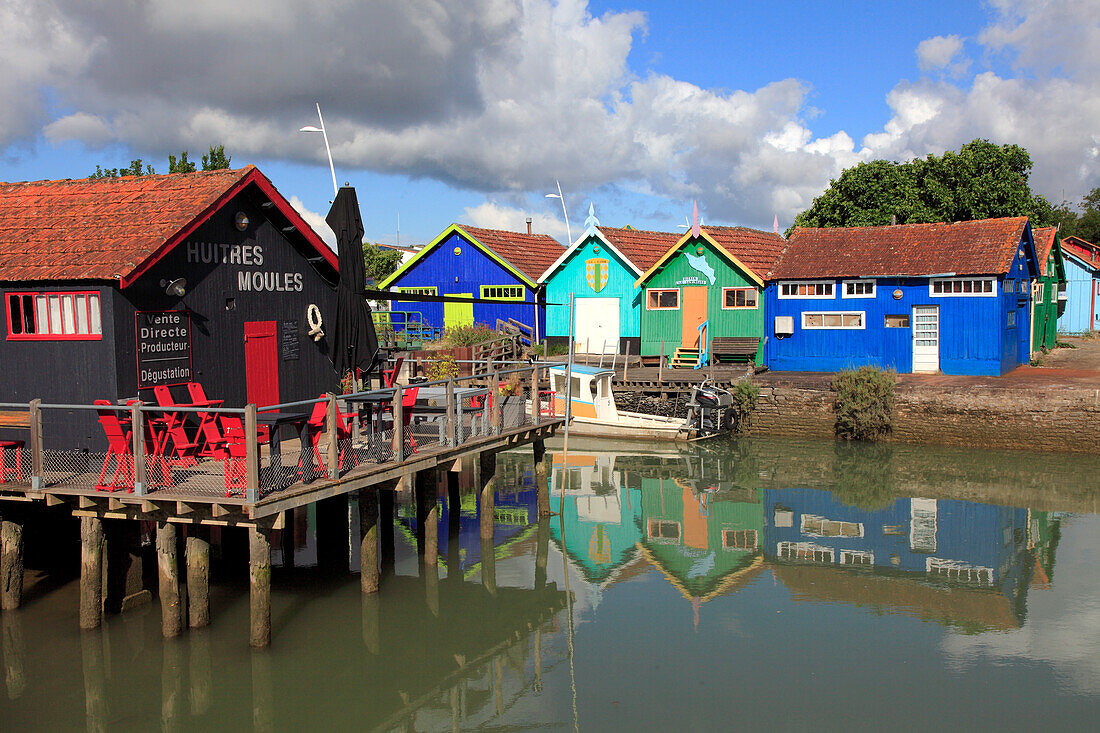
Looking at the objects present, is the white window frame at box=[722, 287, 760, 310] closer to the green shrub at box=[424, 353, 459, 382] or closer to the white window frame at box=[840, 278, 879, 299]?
the white window frame at box=[840, 278, 879, 299]

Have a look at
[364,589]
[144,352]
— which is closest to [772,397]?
[364,589]

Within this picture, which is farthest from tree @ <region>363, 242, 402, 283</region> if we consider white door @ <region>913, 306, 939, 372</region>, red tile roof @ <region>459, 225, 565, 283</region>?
white door @ <region>913, 306, 939, 372</region>

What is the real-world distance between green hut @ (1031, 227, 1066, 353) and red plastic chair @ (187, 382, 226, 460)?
96.2 ft

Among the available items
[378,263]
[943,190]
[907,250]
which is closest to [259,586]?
[907,250]

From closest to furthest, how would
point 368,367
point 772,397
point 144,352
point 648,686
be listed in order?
1. point 648,686
2. point 144,352
3. point 368,367
4. point 772,397

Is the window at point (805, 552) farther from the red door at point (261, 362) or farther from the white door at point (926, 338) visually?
the white door at point (926, 338)

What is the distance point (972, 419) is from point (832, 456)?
3.97m

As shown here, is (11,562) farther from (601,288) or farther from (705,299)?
(601,288)

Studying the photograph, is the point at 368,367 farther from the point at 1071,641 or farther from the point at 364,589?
the point at 1071,641

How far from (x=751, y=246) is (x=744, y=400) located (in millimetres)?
8234

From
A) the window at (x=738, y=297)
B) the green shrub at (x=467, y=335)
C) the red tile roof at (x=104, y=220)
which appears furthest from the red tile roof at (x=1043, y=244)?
the red tile roof at (x=104, y=220)

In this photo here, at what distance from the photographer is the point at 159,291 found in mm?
14656

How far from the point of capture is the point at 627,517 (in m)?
20.8

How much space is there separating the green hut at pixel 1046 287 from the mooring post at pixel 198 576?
3039cm
